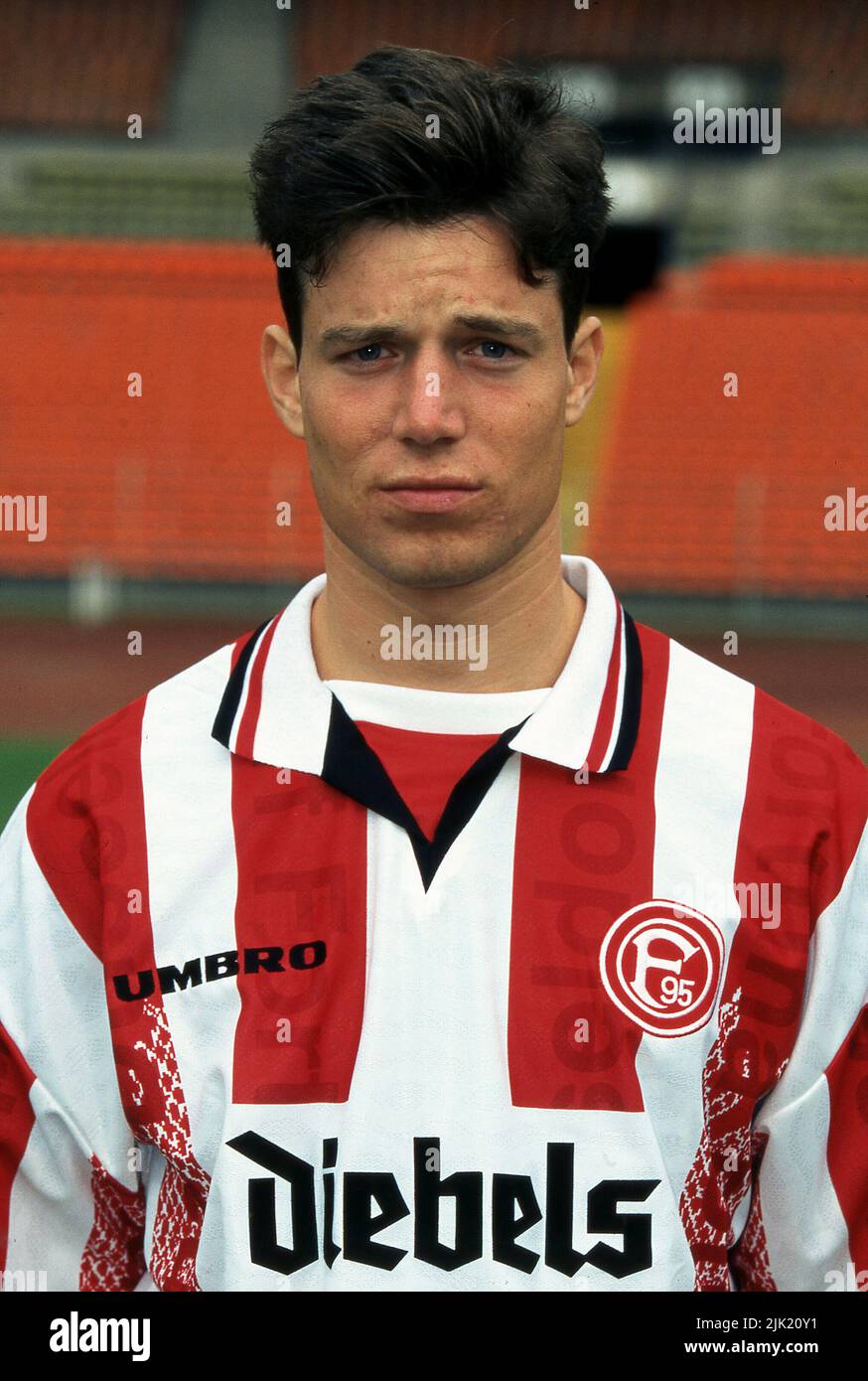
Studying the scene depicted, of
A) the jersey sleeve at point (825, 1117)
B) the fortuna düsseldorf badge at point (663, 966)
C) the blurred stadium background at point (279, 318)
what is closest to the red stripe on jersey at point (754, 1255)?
the jersey sleeve at point (825, 1117)

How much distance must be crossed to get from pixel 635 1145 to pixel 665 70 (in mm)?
14474

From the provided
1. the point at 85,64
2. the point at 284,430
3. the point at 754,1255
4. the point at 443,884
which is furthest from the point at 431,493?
the point at 85,64

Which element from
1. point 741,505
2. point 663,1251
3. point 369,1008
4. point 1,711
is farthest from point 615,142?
point 741,505

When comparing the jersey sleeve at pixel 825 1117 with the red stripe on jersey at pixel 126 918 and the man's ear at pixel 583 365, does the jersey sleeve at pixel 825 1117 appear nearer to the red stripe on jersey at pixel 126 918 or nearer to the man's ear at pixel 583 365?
the man's ear at pixel 583 365

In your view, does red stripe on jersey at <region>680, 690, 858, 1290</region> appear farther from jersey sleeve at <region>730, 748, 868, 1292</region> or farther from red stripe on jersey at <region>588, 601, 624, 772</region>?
red stripe on jersey at <region>588, 601, 624, 772</region>

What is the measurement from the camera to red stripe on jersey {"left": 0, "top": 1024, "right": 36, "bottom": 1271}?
66.9 inches

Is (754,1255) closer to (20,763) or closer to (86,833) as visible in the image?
(86,833)

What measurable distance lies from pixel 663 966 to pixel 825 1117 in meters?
0.24

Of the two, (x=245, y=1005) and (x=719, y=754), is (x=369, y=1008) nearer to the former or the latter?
(x=245, y=1005)

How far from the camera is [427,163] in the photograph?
1501 millimetres

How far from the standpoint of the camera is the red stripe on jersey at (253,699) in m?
1.68

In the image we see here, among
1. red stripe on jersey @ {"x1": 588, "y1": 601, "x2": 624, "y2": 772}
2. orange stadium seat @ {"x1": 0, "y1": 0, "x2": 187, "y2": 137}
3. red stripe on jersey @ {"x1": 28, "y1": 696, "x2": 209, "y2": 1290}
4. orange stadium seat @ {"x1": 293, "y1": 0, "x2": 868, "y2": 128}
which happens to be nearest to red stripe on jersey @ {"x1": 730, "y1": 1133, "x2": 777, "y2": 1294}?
red stripe on jersey @ {"x1": 588, "y1": 601, "x2": 624, "y2": 772}

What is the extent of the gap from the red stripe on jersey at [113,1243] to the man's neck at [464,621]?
0.60 m
